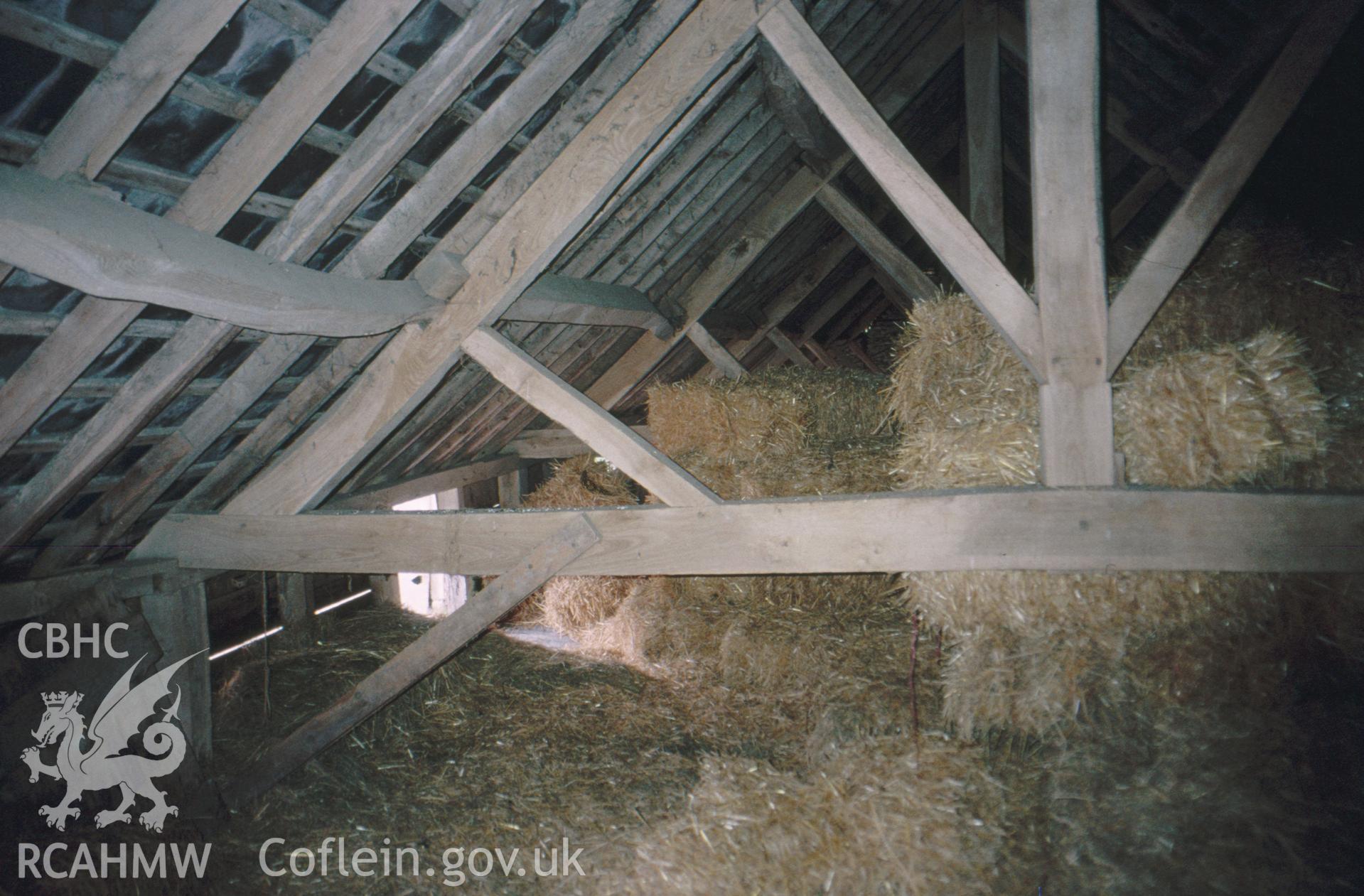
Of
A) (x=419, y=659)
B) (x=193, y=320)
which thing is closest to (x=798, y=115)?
(x=193, y=320)

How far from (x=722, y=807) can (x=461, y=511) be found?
64.2 inches

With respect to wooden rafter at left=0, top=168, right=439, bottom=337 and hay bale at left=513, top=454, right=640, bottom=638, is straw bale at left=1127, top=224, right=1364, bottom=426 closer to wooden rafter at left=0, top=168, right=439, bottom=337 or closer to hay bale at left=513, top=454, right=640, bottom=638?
wooden rafter at left=0, top=168, right=439, bottom=337

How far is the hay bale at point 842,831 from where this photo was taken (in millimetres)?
2174

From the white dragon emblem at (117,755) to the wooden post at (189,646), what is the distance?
0.29ft

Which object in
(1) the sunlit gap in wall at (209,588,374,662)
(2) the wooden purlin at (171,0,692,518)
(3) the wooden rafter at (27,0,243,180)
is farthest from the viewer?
(1) the sunlit gap in wall at (209,588,374,662)

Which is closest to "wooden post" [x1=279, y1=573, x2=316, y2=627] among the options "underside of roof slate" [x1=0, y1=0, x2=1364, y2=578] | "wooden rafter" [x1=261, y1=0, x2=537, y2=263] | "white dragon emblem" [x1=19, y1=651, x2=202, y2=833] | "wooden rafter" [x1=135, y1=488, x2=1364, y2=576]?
"underside of roof slate" [x1=0, y1=0, x2=1364, y2=578]

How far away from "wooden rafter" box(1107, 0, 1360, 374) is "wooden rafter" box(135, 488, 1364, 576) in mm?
516

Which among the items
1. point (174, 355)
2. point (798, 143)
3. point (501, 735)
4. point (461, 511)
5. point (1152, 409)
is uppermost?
A: point (798, 143)

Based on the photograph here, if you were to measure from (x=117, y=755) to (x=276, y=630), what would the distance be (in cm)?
215

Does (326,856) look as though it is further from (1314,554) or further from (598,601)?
(1314,554)

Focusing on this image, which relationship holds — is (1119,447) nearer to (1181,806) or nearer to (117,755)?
(1181,806)

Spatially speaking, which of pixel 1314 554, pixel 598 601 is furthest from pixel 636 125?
pixel 598 601

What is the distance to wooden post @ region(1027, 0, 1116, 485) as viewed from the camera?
1.93m

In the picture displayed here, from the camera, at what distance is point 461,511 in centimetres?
296
